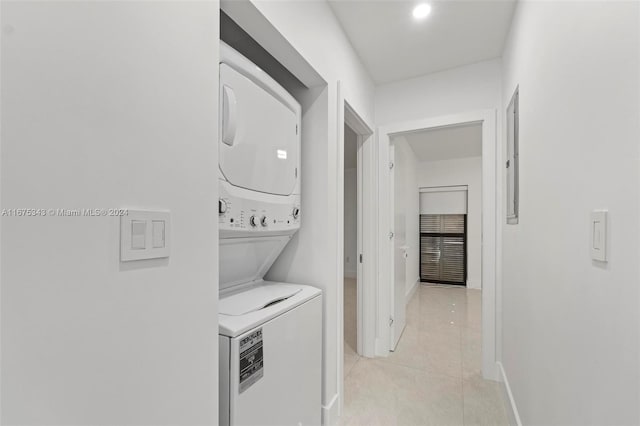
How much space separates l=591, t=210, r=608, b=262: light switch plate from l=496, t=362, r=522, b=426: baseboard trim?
130cm

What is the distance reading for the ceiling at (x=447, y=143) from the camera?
12.6 ft

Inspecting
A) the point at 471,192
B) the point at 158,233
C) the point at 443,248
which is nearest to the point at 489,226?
the point at 158,233

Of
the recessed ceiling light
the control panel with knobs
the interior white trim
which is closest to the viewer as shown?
the control panel with knobs

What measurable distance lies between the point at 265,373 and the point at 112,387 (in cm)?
54

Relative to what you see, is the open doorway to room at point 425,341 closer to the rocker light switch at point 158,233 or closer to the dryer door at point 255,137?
the dryer door at point 255,137

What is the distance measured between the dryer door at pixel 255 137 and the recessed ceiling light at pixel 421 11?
39.6 inches

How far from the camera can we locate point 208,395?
2.84ft

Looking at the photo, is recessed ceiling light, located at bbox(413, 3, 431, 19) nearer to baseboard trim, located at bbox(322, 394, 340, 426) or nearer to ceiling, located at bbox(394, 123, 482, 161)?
ceiling, located at bbox(394, 123, 482, 161)

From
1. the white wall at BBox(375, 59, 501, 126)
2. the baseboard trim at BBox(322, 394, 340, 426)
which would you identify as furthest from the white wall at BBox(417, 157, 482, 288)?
the baseboard trim at BBox(322, 394, 340, 426)

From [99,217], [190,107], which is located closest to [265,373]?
[99,217]

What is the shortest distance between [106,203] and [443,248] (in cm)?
585

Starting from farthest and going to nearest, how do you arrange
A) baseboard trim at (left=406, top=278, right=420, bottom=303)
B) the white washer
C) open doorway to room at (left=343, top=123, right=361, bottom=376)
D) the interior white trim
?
the interior white trim < baseboard trim at (left=406, top=278, right=420, bottom=303) < open doorway to room at (left=343, top=123, right=361, bottom=376) < the white washer

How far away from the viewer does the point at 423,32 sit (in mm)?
1917

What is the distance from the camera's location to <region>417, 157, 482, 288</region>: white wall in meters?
5.31
